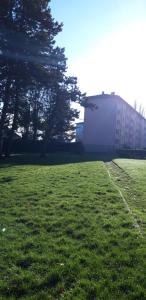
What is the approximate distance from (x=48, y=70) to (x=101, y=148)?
36438mm

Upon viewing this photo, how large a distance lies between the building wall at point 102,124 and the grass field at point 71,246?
194ft

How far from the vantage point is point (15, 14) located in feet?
122

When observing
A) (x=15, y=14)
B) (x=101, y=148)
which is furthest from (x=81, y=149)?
(x=15, y=14)

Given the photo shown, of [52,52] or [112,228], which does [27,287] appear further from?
[52,52]

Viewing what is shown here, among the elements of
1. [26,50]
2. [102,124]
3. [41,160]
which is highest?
[26,50]

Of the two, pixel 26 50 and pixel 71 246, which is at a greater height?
pixel 26 50

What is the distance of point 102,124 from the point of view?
7594cm

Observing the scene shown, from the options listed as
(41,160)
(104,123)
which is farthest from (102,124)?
(41,160)

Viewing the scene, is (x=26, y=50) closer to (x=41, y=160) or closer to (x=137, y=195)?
(x=41, y=160)

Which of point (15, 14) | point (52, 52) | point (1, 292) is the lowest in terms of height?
point (1, 292)

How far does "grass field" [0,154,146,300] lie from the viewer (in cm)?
693

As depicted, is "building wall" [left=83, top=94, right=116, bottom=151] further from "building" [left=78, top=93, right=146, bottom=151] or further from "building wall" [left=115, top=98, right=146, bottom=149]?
"building wall" [left=115, top=98, right=146, bottom=149]

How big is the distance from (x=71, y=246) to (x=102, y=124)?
2663 inches

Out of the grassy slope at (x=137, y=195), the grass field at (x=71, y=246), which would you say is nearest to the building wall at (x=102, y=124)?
the grassy slope at (x=137, y=195)
